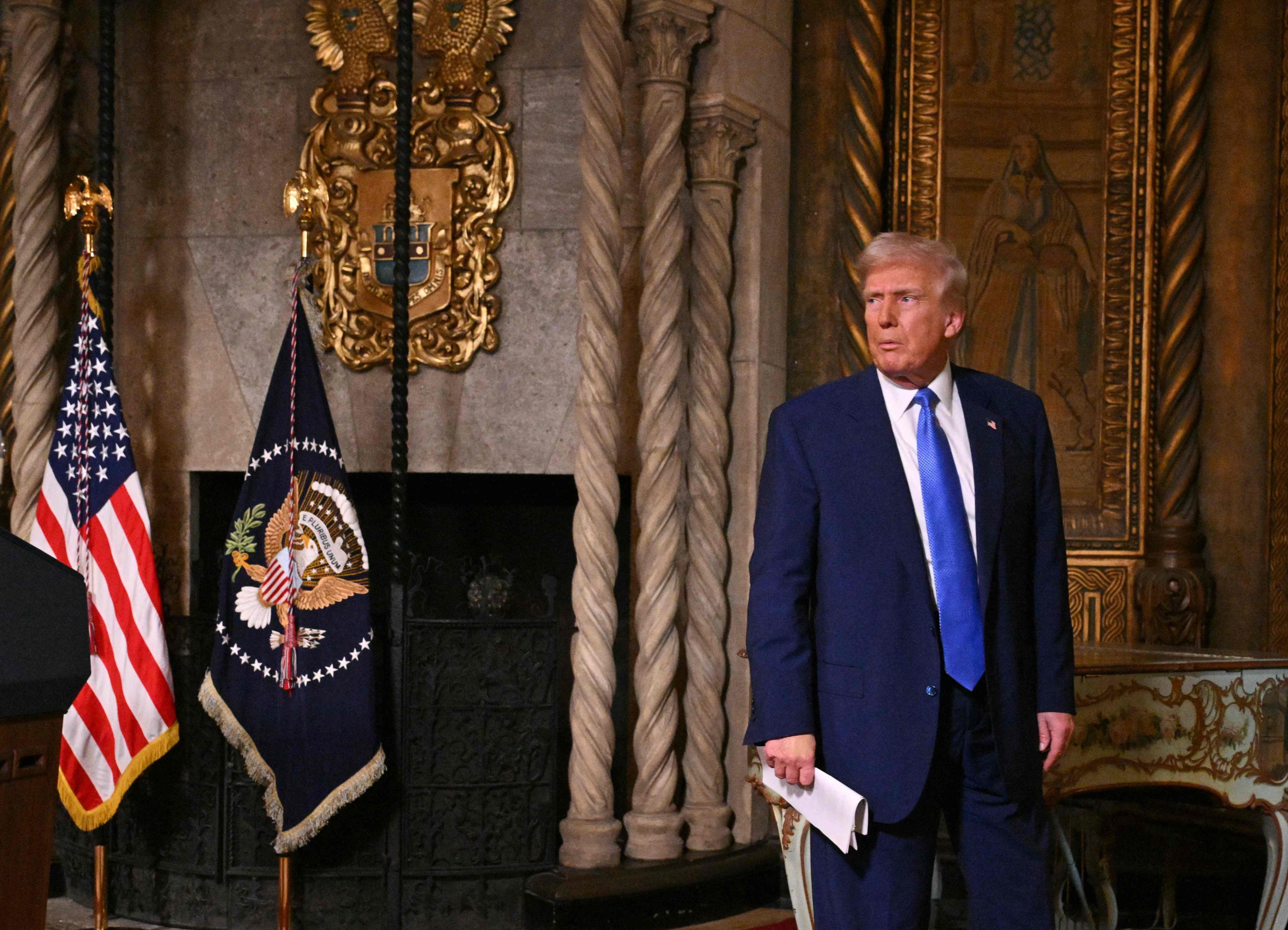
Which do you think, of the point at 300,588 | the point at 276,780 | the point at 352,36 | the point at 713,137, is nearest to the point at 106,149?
the point at 352,36

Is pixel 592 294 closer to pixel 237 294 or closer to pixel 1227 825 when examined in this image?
pixel 237 294

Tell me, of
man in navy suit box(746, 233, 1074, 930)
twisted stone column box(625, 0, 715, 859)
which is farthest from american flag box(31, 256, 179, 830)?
man in navy suit box(746, 233, 1074, 930)

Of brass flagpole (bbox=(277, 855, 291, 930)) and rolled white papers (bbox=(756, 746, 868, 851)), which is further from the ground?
rolled white papers (bbox=(756, 746, 868, 851))

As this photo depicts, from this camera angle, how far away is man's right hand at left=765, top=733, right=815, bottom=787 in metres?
2.30

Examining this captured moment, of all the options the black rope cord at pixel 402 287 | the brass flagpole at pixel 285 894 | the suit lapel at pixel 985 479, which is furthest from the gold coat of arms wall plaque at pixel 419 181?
the suit lapel at pixel 985 479

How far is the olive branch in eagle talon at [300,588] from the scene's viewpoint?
3986 mm

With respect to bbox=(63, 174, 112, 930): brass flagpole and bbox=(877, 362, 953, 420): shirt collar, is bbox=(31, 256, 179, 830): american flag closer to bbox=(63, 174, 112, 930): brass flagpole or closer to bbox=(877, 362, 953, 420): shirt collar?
bbox=(63, 174, 112, 930): brass flagpole

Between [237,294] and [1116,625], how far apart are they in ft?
11.0

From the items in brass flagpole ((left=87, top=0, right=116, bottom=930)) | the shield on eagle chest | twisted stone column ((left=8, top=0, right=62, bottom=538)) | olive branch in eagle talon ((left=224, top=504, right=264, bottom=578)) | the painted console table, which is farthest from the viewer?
the shield on eagle chest

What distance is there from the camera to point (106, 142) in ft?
14.4

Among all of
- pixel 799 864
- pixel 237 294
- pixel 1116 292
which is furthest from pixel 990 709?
pixel 237 294

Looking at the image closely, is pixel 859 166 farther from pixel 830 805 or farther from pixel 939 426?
pixel 830 805

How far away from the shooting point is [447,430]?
4785mm

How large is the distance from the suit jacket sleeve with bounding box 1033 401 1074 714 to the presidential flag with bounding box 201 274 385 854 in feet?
6.89
